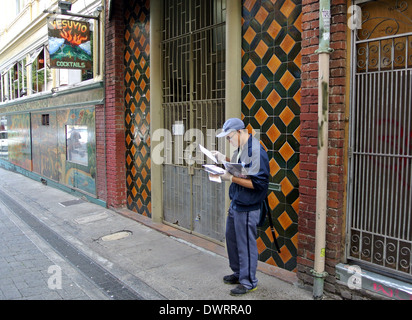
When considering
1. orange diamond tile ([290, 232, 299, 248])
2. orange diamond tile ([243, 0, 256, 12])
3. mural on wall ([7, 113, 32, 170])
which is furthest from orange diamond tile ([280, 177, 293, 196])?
mural on wall ([7, 113, 32, 170])

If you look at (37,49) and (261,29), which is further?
(37,49)

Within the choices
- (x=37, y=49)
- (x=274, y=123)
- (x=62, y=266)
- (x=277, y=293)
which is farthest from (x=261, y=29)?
(x=37, y=49)

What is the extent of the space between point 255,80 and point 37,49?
36.4 ft

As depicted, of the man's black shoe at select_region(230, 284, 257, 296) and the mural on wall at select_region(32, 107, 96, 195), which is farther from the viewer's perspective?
the mural on wall at select_region(32, 107, 96, 195)

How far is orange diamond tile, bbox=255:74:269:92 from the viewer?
4930mm

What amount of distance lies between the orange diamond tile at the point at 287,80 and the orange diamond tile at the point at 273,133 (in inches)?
21.3

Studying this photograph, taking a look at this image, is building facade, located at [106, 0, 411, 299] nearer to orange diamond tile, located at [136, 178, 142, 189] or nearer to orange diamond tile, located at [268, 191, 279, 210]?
orange diamond tile, located at [268, 191, 279, 210]

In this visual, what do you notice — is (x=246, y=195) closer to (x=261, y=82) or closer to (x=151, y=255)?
(x=261, y=82)

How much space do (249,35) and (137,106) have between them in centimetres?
359

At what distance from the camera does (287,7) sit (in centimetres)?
457

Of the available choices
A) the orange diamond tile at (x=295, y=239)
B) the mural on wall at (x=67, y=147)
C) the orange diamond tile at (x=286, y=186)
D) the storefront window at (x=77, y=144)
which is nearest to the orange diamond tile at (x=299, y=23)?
the orange diamond tile at (x=286, y=186)

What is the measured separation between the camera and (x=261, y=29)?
495cm

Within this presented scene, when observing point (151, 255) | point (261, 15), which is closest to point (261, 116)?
point (261, 15)
